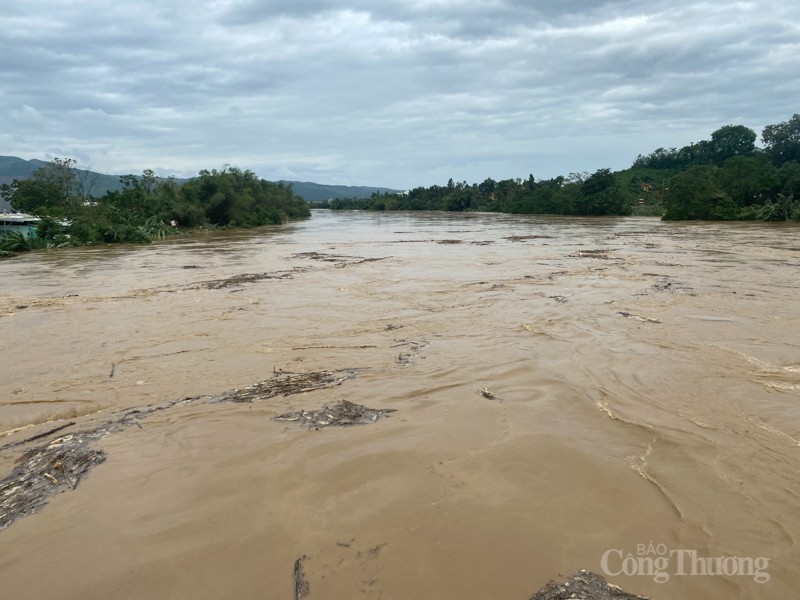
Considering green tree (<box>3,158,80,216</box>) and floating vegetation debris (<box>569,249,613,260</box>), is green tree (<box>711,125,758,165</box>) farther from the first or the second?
green tree (<box>3,158,80,216</box>)

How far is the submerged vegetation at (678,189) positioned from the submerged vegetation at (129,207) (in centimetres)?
3116

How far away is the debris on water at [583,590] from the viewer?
6.86 ft

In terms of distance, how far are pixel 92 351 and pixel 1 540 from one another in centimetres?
397

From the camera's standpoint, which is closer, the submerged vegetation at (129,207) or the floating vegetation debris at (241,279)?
the floating vegetation debris at (241,279)

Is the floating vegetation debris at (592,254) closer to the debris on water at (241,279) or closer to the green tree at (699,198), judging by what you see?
the debris on water at (241,279)

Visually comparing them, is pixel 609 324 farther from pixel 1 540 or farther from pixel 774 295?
pixel 1 540

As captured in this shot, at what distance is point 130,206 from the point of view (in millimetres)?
32781

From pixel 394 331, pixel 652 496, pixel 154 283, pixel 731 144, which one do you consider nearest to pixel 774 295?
pixel 394 331

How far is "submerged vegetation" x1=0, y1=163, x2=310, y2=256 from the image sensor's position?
957 inches

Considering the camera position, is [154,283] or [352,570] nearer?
[352,570]

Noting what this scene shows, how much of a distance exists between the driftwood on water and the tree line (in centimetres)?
2294

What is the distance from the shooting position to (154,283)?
12.0 m

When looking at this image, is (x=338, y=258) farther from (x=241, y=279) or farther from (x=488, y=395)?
(x=488, y=395)

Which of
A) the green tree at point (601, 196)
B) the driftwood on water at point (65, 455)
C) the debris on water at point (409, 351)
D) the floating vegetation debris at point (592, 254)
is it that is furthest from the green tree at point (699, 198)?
the driftwood on water at point (65, 455)
